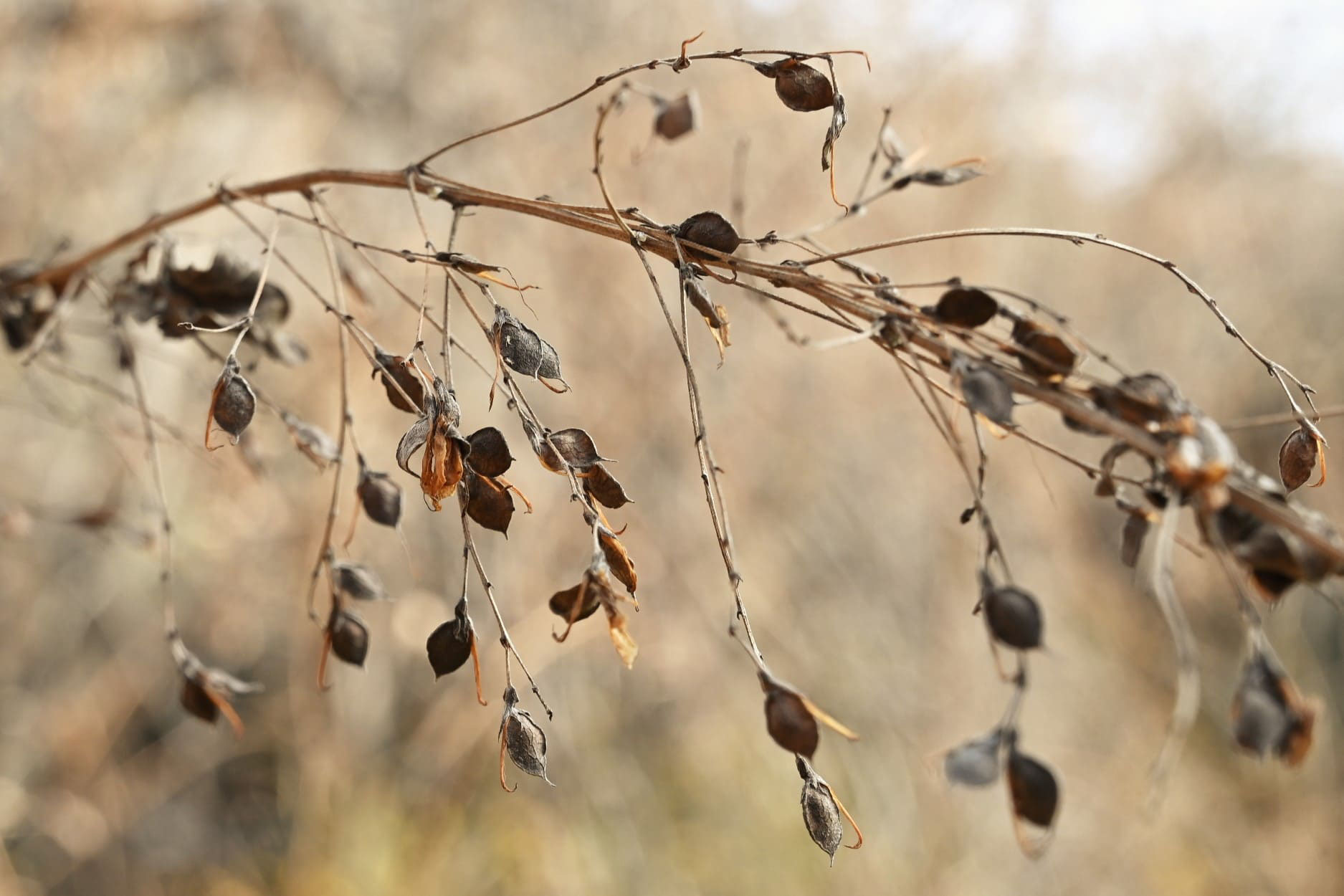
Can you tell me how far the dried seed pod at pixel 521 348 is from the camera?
0.53m

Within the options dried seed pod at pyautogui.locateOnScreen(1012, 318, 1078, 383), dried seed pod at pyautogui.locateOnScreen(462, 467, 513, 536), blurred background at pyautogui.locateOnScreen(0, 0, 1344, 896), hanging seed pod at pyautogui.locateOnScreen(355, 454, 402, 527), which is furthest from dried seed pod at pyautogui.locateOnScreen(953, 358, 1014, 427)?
blurred background at pyautogui.locateOnScreen(0, 0, 1344, 896)

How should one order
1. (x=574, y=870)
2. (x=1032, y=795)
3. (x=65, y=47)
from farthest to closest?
1. (x=574, y=870)
2. (x=65, y=47)
3. (x=1032, y=795)

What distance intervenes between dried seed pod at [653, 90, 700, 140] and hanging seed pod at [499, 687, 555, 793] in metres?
0.56

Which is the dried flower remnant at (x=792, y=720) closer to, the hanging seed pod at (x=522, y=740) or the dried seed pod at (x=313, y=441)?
the hanging seed pod at (x=522, y=740)

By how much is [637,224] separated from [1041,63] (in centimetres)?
316

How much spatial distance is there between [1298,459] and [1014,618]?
0.22 m

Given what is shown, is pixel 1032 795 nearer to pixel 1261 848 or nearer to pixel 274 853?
pixel 274 853

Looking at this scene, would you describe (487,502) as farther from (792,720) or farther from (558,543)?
(558,543)

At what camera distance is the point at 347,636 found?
69cm

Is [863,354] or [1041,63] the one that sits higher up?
[1041,63]

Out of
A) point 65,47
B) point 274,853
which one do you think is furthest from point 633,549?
point 65,47

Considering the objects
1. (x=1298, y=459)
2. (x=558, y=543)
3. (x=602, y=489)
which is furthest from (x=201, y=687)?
(x=558, y=543)

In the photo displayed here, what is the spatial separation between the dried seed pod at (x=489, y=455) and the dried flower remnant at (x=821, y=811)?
0.22 meters

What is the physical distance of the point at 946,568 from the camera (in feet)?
10.1
